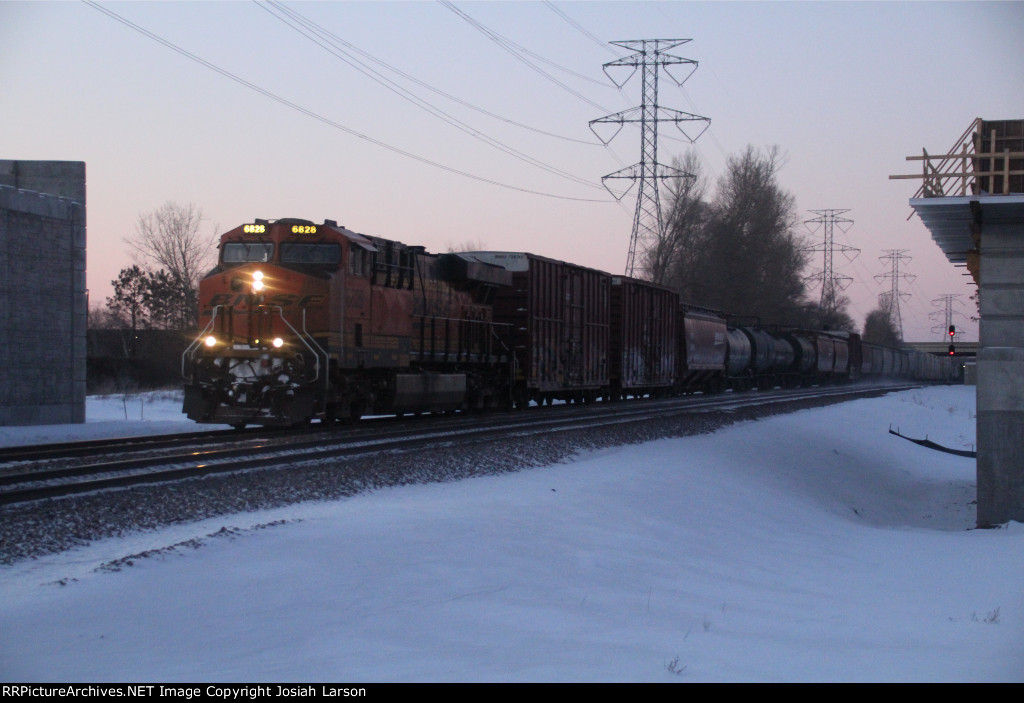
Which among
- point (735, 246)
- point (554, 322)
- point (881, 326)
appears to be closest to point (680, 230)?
point (735, 246)

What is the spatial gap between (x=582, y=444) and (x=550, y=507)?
6.07 meters

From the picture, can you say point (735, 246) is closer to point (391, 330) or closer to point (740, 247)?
point (740, 247)

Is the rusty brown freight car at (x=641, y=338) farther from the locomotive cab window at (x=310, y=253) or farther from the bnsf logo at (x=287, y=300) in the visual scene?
the bnsf logo at (x=287, y=300)

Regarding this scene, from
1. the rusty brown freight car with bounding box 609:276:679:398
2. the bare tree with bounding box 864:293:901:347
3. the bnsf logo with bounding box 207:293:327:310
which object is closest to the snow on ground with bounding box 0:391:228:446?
the bnsf logo with bounding box 207:293:327:310

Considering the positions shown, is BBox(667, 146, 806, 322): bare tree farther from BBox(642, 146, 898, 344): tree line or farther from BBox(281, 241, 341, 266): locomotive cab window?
BBox(281, 241, 341, 266): locomotive cab window

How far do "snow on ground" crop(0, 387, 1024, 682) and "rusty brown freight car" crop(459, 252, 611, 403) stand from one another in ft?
37.0

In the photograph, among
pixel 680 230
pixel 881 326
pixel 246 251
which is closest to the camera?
pixel 246 251

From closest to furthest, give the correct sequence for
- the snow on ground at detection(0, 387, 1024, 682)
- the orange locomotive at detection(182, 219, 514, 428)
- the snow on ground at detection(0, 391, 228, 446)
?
the snow on ground at detection(0, 387, 1024, 682) → the orange locomotive at detection(182, 219, 514, 428) → the snow on ground at detection(0, 391, 228, 446)

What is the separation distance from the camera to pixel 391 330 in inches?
704

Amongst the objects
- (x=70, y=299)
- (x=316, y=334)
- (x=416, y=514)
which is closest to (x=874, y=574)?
(x=416, y=514)

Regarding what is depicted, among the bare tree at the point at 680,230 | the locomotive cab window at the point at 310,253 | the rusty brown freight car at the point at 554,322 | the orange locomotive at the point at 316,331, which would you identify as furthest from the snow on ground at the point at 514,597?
the bare tree at the point at 680,230

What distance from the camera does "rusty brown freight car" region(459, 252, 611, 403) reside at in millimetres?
23031

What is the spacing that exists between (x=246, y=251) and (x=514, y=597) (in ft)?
38.9

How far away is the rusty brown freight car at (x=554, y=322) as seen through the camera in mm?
23031
